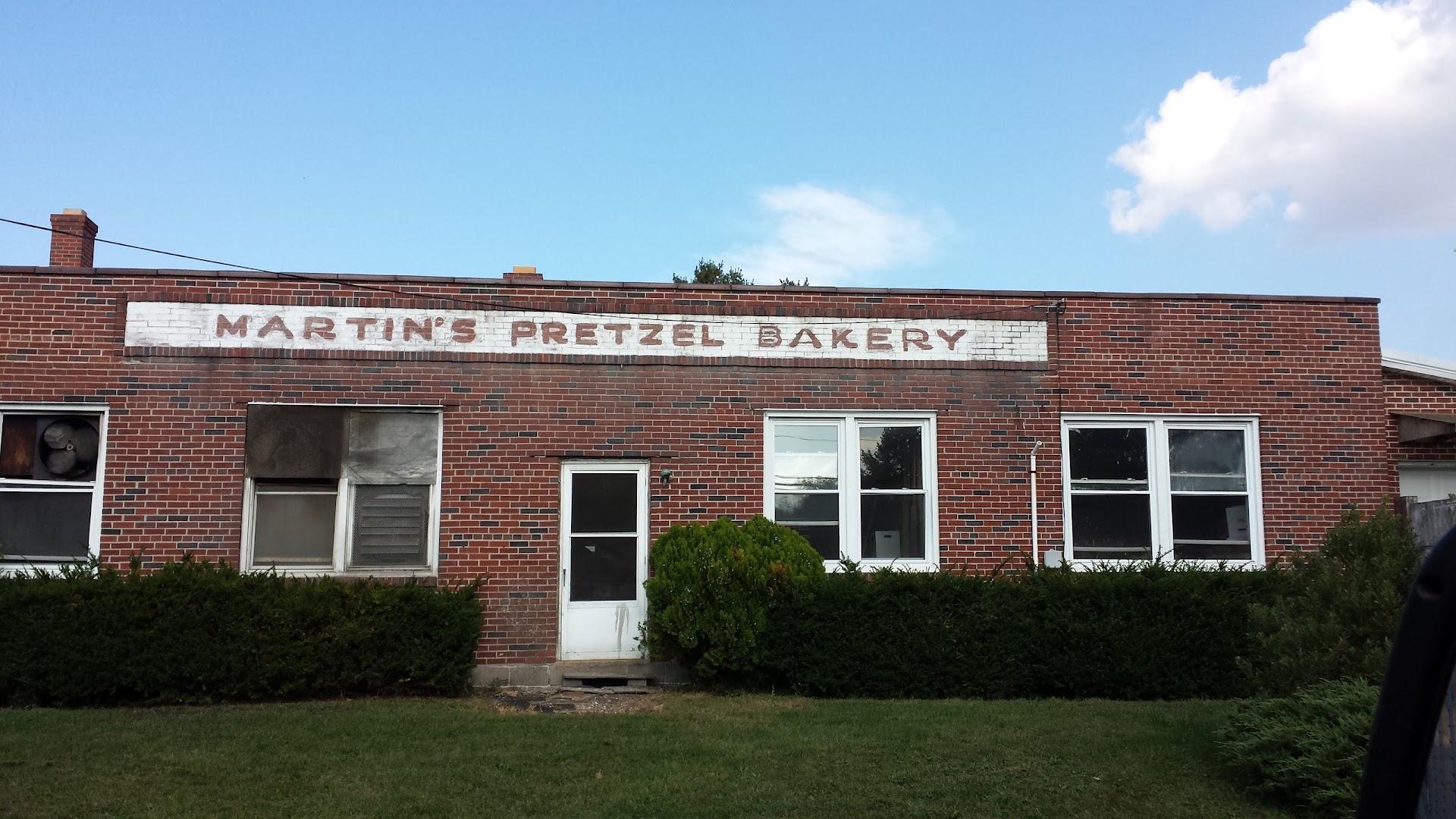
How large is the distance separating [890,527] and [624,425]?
3089mm

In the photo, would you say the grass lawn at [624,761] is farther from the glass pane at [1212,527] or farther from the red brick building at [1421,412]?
the red brick building at [1421,412]

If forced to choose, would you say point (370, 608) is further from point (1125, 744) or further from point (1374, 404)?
point (1374, 404)

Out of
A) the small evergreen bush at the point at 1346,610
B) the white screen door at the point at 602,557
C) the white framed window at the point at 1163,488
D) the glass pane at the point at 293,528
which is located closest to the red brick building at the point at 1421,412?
the white framed window at the point at 1163,488

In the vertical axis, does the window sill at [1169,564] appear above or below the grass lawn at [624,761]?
above

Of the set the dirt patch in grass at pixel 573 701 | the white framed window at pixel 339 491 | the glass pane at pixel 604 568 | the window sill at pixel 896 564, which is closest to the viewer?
the dirt patch in grass at pixel 573 701

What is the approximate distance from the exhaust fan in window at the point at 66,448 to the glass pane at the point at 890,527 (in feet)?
26.3

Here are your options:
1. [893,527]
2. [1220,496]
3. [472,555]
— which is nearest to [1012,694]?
[893,527]

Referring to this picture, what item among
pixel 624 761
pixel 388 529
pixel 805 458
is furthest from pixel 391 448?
pixel 624 761

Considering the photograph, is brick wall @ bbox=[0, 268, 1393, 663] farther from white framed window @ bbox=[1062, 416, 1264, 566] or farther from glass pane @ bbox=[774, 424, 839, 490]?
glass pane @ bbox=[774, 424, 839, 490]

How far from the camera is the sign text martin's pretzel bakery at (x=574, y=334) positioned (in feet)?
37.9

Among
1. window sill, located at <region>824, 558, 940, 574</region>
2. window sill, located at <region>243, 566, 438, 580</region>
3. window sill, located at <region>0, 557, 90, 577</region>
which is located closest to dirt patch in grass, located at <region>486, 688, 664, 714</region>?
window sill, located at <region>243, 566, 438, 580</region>

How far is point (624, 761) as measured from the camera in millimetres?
7832

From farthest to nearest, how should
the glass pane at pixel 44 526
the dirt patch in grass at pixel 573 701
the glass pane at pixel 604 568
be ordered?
the glass pane at pixel 604 568
the glass pane at pixel 44 526
the dirt patch in grass at pixel 573 701

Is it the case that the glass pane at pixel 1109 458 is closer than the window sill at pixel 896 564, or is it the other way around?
the window sill at pixel 896 564
